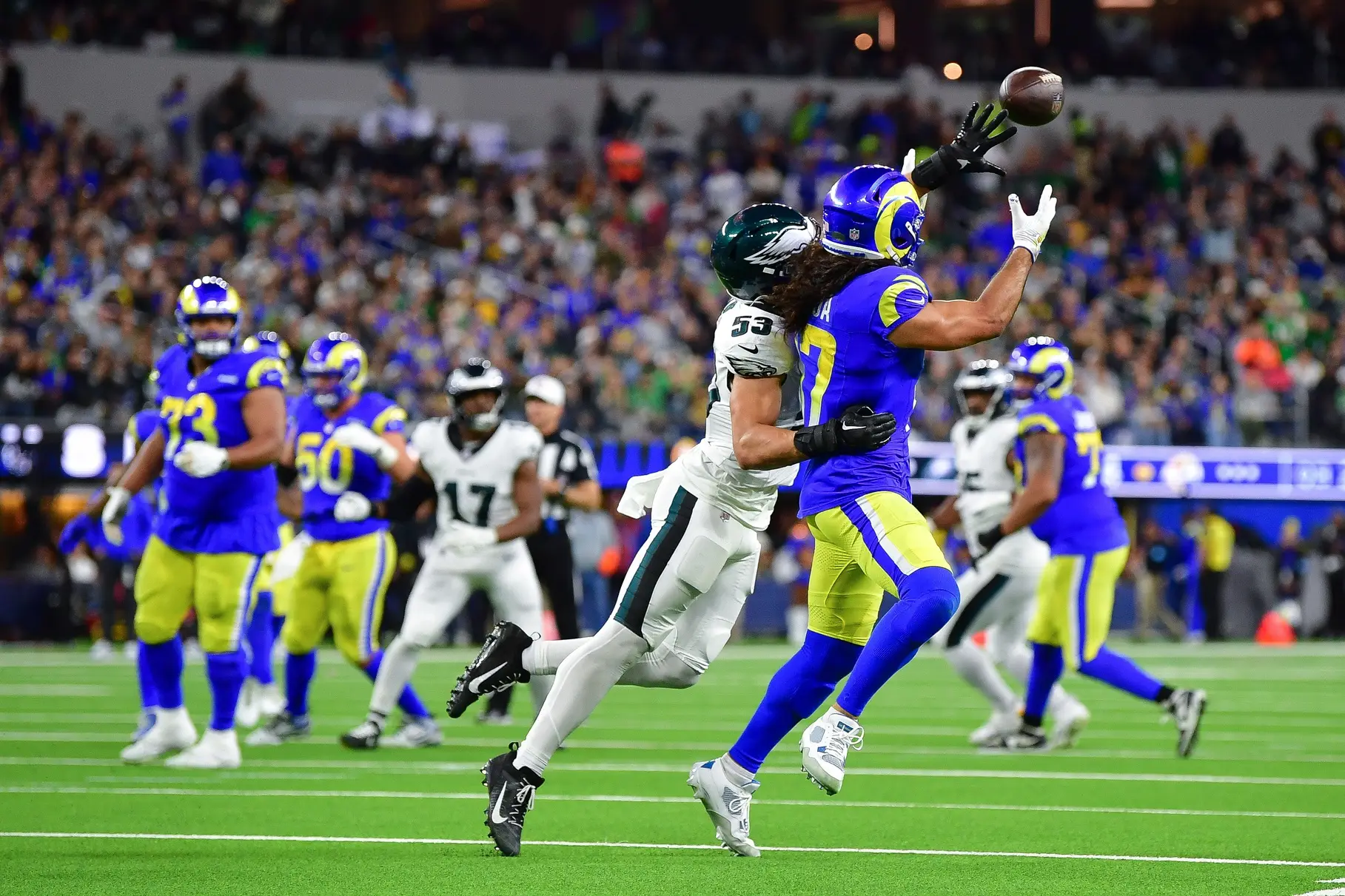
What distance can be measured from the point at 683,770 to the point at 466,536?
5.69 feet

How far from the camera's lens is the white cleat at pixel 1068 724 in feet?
31.7

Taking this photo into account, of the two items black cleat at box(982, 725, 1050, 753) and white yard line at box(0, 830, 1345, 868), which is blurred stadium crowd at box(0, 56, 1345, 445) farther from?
white yard line at box(0, 830, 1345, 868)

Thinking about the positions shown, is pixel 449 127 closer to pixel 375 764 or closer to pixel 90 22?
pixel 90 22

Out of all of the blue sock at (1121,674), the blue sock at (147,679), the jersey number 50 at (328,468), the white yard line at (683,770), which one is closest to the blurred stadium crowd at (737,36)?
the jersey number 50 at (328,468)

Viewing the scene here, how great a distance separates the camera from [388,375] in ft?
64.8

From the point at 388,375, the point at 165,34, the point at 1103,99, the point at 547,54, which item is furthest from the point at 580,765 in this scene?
the point at 1103,99

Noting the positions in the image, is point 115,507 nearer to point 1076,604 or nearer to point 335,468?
point 335,468

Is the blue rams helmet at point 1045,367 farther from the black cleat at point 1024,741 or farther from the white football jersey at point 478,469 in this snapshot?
the white football jersey at point 478,469

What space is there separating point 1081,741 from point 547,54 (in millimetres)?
20054

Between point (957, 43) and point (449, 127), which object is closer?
point (449, 127)

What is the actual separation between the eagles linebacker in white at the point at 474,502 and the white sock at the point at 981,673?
2.18 meters

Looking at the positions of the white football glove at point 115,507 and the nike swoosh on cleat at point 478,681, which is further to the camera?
the white football glove at point 115,507

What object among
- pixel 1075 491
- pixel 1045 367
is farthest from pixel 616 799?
pixel 1045 367

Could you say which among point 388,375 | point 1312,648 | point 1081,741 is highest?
point 388,375
